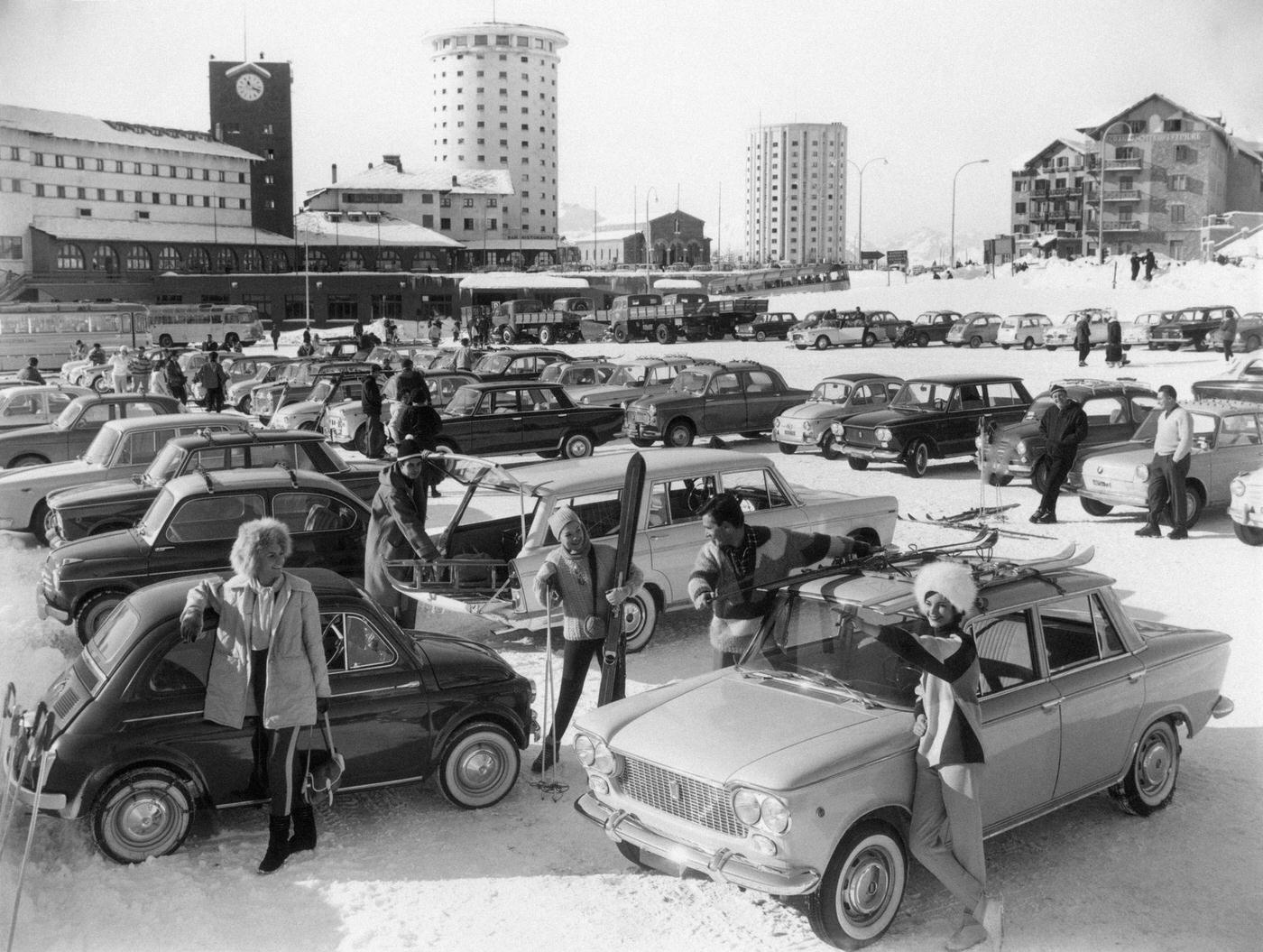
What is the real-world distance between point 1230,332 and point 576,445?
22.1 m

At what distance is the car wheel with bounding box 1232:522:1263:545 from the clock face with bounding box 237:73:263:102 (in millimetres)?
78695

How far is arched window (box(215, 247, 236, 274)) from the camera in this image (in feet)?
265

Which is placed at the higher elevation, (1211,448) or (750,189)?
(750,189)

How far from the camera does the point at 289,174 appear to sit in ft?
296

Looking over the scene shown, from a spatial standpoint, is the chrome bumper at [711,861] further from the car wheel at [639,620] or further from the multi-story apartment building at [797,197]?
the multi-story apartment building at [797,197]

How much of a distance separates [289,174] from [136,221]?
17.1m

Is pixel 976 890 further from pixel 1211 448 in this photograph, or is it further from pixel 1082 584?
pixel 1211 448

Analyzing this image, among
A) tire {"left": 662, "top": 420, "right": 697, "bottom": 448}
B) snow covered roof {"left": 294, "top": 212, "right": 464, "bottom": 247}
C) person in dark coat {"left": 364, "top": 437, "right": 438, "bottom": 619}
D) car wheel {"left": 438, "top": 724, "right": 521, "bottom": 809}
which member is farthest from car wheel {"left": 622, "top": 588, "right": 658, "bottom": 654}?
snow covered roof {"left": 294, "top": 212, "right": 464, "bottom": 247}

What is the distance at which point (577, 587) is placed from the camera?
7055 millimetres

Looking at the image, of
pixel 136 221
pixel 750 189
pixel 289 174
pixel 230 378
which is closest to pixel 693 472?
pixel 230 378

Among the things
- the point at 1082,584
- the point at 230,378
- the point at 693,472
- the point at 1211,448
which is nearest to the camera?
the point at 1082,584

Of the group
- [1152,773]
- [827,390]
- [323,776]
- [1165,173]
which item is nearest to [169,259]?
[827,390]

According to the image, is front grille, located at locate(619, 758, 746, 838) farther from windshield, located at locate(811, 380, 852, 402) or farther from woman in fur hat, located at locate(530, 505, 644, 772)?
windshield, located at locate(811, 380, 852, 402)

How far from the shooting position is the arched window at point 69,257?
71.6m
